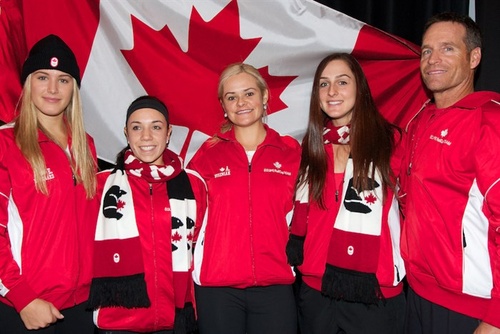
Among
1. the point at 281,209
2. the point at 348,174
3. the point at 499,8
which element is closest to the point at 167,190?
the point at 281,209

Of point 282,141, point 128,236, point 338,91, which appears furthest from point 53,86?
point 338,91

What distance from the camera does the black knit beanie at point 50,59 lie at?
229 centimetres

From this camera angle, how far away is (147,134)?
2.34 metres

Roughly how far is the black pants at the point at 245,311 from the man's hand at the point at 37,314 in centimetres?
67

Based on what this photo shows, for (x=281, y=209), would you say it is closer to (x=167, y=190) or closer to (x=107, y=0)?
(x=167, y=190)

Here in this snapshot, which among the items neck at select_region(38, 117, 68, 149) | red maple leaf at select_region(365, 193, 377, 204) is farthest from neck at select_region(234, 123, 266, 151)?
neck at select_region(38, 117, 68, 149)

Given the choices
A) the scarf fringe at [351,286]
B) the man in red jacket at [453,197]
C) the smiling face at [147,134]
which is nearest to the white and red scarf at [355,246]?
the scarf fringe at [351,286]

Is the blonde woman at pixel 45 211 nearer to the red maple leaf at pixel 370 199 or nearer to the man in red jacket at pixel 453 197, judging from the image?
the red maple leaf at pixel 370 199

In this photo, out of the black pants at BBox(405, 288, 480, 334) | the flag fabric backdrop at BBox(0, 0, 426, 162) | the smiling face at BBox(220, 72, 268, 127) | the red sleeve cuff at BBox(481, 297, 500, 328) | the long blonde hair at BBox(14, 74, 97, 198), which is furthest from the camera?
the flag fabric backdrop at BBox(0, 0, 426, 162)

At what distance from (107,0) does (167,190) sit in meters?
1.26

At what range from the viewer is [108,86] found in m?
2.91

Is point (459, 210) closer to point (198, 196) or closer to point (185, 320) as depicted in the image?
point (198, 196)

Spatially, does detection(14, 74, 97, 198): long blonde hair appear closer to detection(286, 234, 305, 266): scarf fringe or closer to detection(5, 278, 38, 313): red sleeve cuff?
detection(5, 278, 38, 313): red sleeve cuff

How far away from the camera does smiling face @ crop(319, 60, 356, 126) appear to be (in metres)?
2.44
